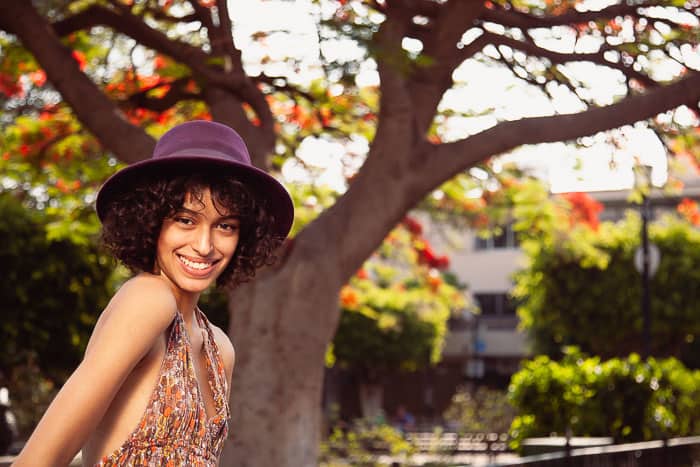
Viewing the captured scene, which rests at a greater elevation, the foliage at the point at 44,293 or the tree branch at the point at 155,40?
the foliage at the point at 44,293

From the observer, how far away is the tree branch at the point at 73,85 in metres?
8.57

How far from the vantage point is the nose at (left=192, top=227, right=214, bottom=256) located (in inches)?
103

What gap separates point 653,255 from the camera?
915 inches

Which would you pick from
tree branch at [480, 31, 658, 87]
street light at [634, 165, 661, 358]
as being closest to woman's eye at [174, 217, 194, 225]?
tree branch at [480, 31, 658, 87]

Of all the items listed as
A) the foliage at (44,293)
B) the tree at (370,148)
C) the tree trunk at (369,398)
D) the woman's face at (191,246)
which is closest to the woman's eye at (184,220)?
the woman's face at (191,246)

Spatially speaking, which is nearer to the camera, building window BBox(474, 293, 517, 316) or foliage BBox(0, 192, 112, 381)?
foliage BBox(0, 192, 112, 381)

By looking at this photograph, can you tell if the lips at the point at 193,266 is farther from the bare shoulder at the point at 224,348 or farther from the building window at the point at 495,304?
the building window at the point at 495,304

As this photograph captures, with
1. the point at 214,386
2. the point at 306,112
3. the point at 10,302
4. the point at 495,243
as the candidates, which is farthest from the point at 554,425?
the point at 495,243

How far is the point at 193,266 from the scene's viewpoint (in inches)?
104

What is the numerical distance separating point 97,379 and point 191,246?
18.3 inches

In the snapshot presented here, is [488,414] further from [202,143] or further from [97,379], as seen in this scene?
[97,379]

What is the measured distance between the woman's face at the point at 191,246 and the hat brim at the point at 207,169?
7cm

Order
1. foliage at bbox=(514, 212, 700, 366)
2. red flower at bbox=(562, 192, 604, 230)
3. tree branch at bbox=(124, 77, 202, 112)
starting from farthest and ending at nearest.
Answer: foliage at bbox=(514, 212, 700, 366), red flower at bbox=(562, 192, 604, 230), tree branch at bbox=(124, 77, 202, 112)

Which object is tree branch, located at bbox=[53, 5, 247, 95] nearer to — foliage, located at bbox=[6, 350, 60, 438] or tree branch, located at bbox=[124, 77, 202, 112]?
tree branch, located at bbox=[124, 77, 202, 112]
